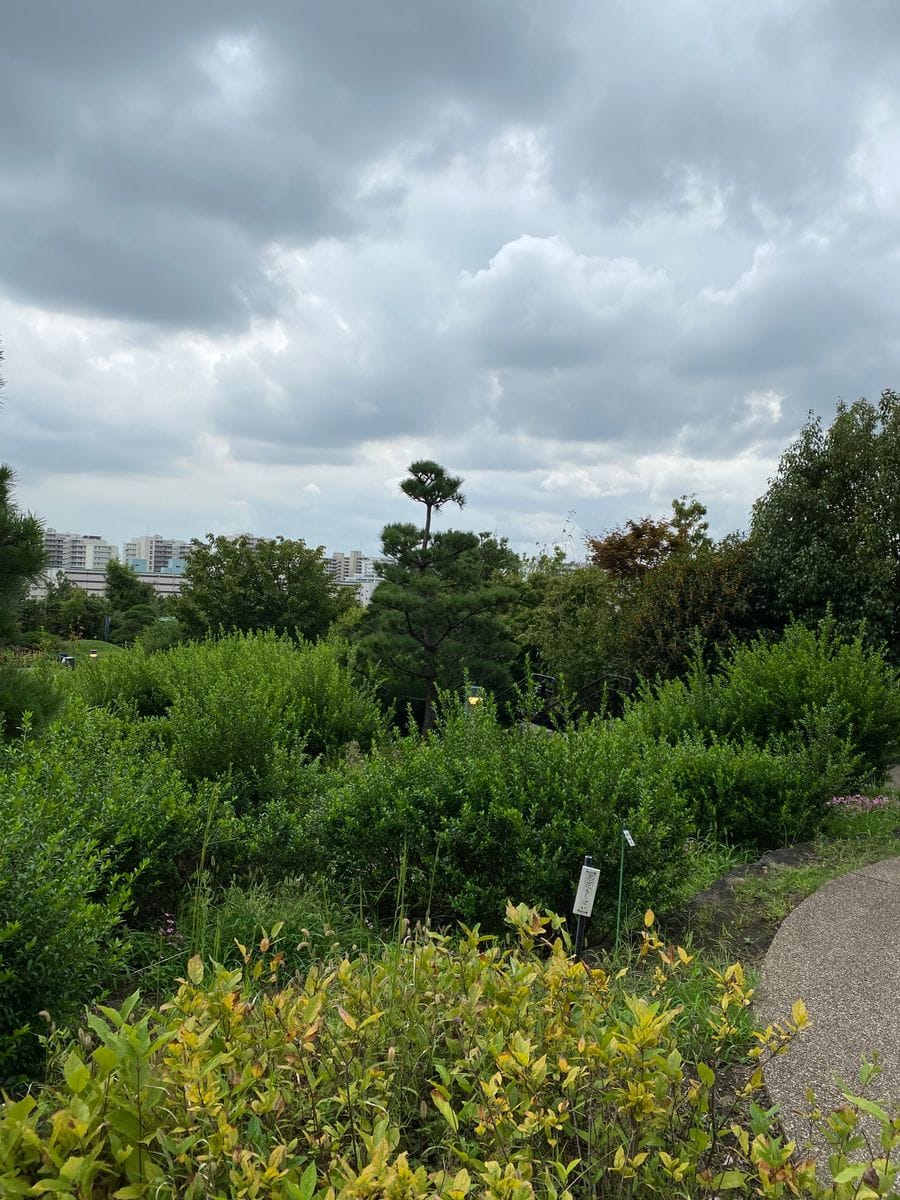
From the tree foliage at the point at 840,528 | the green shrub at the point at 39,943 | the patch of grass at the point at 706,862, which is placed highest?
the tree foliage at the point at 840,528

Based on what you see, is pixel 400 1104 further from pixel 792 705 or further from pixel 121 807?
pixel 792 705

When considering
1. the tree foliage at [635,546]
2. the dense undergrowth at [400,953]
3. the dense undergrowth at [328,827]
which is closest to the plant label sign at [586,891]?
the dense undergrowth at [400,953]

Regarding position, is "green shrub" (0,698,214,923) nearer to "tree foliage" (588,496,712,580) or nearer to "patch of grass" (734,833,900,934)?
"patch of grass" (734,833,900,934)

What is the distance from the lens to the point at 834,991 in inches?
111

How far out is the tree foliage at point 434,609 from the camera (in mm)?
12586

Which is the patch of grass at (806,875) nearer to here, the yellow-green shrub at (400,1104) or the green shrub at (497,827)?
the green shrub at (497,827)

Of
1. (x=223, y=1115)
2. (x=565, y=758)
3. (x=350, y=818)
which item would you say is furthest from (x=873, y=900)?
(x=223, y=1115)

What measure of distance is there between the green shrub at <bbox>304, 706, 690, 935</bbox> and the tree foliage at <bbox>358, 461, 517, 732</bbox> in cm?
844

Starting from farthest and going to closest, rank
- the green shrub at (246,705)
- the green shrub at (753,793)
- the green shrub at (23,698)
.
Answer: the green shrub at (246,705)
the green shrub at (753,793)
the green shrub at (23,698)

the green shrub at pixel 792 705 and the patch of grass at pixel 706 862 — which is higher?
the green shrub at pixel 792 705

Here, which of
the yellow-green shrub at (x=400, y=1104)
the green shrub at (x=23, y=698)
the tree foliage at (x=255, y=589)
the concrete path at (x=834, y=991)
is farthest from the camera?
the tree foliage at (x=255, y=589)

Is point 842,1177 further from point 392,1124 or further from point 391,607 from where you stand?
point 391,607

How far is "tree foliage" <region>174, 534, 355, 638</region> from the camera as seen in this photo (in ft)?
65.9

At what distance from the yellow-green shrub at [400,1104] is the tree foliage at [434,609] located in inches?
405
